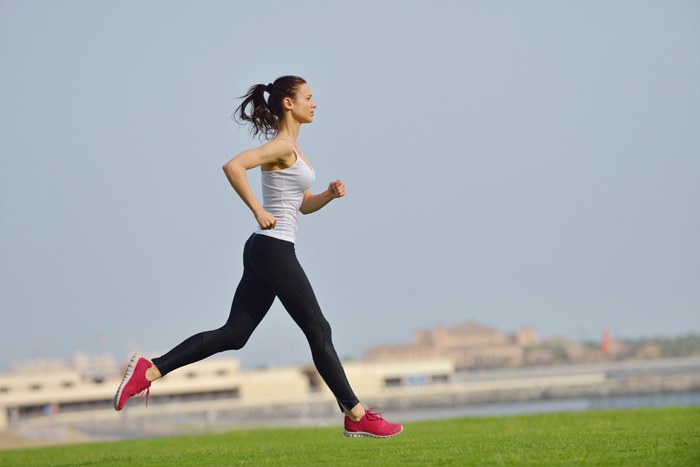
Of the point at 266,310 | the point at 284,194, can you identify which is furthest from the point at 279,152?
the point at 266,310

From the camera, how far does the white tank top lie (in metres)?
6.12

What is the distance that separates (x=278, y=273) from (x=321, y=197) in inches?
30.4

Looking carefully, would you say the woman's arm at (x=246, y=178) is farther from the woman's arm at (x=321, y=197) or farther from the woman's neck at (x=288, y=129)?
the woman's arm at (x=321, y=197)

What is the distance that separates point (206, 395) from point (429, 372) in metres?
25.2

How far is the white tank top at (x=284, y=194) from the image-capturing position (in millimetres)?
6125

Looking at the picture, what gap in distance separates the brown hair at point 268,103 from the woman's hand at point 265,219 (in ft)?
2.55

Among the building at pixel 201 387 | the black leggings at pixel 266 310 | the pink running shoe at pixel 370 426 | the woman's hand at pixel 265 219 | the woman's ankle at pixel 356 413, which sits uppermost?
the building at pixel 201 387

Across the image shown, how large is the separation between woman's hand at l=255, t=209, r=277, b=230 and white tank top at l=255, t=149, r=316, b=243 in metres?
0.26

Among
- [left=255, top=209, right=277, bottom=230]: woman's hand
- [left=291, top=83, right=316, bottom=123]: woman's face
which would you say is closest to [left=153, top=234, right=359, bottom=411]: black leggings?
[left=255, top=209, right=277, bottom=230]: woman's hand

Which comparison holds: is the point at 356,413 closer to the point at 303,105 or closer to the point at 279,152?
the point at 279,152

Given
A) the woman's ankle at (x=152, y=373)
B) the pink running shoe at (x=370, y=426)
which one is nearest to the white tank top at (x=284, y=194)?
the woman's ankle at (x=152, y=373)

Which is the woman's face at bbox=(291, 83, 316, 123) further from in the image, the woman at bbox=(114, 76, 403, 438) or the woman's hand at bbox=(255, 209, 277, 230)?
the woman's hand at bbox=(255, 209, 277, 230)

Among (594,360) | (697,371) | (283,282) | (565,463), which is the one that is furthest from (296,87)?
(594,360)

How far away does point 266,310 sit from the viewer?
20.9 ft
